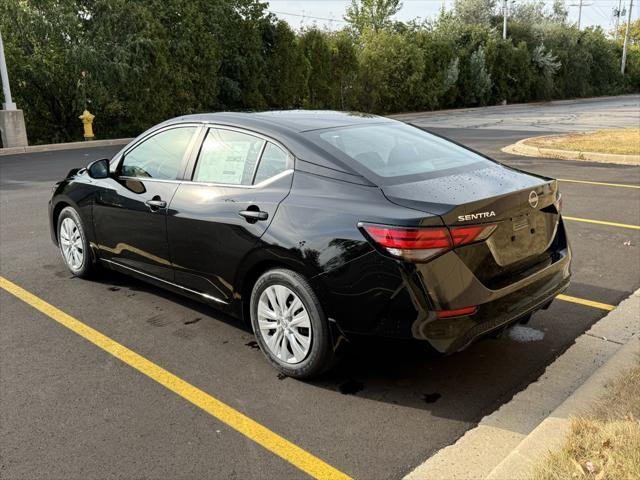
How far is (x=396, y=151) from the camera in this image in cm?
400

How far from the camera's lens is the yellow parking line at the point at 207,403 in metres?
2.91

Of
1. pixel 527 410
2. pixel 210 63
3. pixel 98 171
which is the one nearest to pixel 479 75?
pixel 210 63

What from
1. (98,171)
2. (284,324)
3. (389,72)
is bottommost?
(284,324)

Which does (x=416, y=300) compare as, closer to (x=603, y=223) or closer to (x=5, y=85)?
(x=603, y=223)

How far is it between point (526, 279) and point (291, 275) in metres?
1.32

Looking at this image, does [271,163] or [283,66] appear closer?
[271,163]

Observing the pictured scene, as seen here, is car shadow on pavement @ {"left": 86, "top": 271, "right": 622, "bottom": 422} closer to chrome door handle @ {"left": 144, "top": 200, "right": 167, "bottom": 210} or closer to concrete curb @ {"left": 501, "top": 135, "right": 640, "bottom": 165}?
chrome door handle @ {"left": 144, "top": 200, "right": 167, "bottom": 210}

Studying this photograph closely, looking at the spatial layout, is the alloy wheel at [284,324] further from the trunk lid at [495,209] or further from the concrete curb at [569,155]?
the concrete curb at [569,155]

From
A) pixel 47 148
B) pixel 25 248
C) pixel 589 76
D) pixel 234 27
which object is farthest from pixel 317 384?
pixel 589 76

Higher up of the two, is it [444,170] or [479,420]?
[444,170]

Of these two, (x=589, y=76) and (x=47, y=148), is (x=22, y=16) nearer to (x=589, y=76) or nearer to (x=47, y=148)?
(x=47, y=148)

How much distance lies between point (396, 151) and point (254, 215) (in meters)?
1.02

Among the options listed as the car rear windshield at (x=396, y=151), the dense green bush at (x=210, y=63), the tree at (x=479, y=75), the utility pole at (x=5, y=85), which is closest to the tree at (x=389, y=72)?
the dense green bush at (x=210, y=63)

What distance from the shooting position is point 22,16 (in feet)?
61.4
